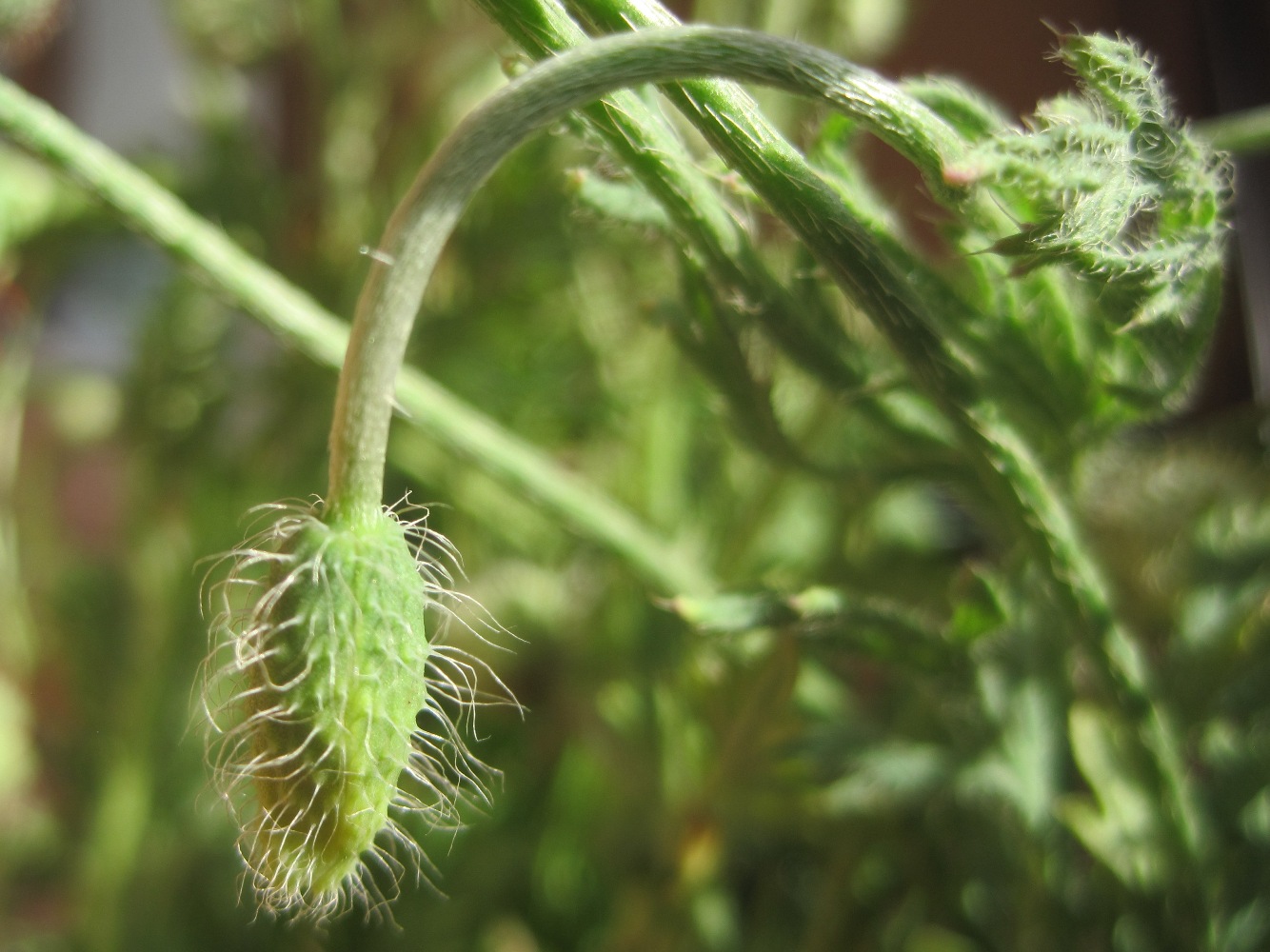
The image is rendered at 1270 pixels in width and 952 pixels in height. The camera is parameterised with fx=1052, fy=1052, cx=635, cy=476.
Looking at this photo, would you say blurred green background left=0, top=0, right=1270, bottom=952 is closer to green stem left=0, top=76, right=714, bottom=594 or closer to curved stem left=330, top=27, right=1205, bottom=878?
green stem left=0, top=76, right=714, bottom=594

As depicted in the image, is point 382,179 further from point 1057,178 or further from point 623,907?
point 1057,178

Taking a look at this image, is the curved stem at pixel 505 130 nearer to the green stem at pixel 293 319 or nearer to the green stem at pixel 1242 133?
the green stem at pixel 293 319

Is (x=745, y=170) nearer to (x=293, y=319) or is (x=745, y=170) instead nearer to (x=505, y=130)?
(x=505, y=130)

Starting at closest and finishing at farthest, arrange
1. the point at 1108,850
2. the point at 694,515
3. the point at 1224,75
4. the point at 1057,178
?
the point at 1057,178 < the point at 1108,850 < the point at 1224,75 < the point at 694,515

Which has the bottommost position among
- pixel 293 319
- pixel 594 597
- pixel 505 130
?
pixel 594 597

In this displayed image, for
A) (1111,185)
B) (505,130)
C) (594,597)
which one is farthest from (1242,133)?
(594,597)

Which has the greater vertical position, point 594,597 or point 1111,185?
point 1111,185

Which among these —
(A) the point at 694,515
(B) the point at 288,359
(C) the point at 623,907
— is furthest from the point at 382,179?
(C) the point at 623,907
